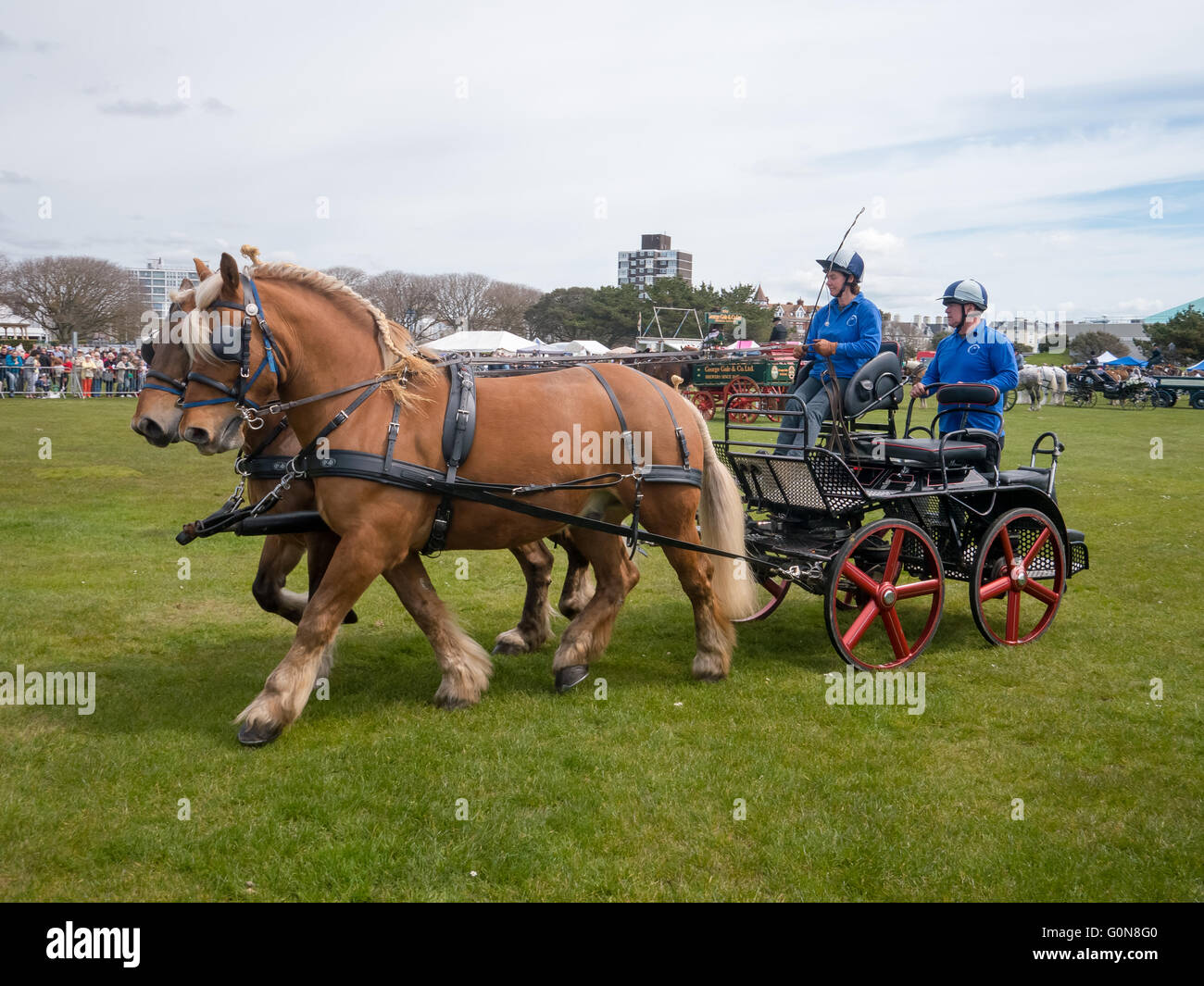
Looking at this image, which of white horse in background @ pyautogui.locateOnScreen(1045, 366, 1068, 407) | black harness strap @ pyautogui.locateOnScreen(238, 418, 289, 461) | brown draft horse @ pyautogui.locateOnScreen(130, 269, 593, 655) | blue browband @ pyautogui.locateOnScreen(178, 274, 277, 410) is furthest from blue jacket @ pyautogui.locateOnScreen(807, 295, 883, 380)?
white horse in background @ pyautogui.locateOnScreen(1045, 366, 1068, 407)

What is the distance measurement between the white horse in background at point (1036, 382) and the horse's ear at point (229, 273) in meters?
28.3

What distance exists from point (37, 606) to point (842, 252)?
6.53 m

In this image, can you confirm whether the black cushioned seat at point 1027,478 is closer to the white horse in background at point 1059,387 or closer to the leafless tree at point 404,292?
the white horse in background at point 1059,387

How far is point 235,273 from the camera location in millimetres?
4734

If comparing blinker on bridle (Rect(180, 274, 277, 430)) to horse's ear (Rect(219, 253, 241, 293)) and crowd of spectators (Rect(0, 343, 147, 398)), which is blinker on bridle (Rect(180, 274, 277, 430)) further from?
crowd of spectators (Rect(0, 343, 147, 398))

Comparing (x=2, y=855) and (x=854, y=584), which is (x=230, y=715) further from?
(x=854, y=584)

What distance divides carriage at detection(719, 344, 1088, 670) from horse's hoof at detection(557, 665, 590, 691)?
1.41 metres

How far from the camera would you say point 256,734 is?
488 cm

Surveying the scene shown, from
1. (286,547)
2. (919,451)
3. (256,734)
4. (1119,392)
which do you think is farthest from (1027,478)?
(1119,392)

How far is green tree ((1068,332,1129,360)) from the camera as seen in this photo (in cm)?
→ 6931

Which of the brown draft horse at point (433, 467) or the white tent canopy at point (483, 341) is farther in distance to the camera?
the white tent canopy at point (483, 341)

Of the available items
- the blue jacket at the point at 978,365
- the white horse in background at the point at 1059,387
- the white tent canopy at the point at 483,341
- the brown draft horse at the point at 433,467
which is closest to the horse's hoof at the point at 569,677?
the brown draft horse at the point at 433,467

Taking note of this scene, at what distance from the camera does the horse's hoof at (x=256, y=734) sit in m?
4.87

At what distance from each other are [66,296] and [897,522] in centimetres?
5684
